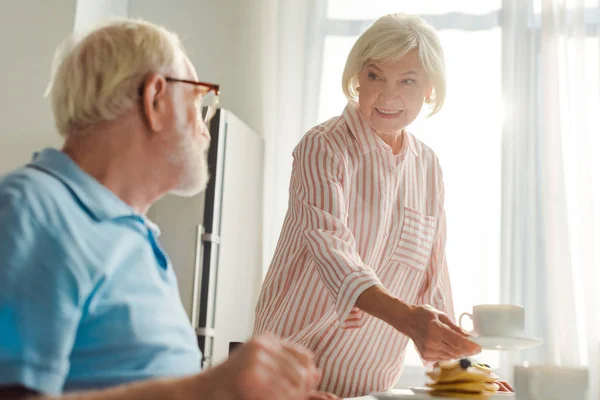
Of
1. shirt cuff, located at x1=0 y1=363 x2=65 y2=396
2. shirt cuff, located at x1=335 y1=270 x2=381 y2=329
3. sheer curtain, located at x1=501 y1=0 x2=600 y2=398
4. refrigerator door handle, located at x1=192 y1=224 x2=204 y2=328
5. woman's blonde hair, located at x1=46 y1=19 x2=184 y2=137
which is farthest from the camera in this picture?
sheer curtain, located at x1=501 y1=0 x2=600 y2=398

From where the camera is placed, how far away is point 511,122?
342 cm

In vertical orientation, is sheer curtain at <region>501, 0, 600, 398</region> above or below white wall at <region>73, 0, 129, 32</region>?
below

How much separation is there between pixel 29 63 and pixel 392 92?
200 cm

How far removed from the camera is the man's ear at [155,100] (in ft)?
3.49

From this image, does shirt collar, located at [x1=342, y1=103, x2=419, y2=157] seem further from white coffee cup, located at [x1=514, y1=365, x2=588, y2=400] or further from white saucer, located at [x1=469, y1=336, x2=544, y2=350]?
white coffee cup, located at [x1=514, y1=365, x2=588, y2=400]

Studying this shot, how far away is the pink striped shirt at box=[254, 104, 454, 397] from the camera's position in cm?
152

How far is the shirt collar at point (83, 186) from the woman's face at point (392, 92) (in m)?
0.84

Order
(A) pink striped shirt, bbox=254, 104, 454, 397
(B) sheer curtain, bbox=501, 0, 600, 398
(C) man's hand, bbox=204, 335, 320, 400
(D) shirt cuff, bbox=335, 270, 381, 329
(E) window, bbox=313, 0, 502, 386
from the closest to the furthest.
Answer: (C) man's hand, bbox=204, 335, 320, 400 < (D) shirt cuff, bbox=335, 270, 381, 329 < (A) pink striped shirt, bbox=254, 104, 454, 397 < (B) sheer curtain, bbox=501, 0, 600, 398 < (E) window, bbox=313, 0, 502, 386

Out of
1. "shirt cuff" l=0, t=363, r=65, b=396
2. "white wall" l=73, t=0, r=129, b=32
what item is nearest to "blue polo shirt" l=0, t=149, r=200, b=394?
"shirt cuff" l=0, t=363, r=65, b=396

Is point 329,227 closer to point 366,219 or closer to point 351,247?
point 351,247

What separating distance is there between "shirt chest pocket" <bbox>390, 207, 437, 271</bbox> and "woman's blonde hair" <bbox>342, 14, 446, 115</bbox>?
315 mm

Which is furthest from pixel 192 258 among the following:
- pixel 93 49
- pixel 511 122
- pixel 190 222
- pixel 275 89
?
pixel 93 49

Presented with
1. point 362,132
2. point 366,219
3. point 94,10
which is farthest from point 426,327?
point 94,10

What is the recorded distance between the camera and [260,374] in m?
0.59
